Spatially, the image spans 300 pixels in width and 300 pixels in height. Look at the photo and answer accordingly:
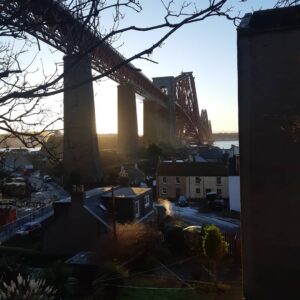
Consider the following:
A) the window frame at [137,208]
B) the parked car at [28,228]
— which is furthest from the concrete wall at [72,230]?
the parked car at [28,228]

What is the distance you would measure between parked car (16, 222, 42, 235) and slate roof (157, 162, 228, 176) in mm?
15041

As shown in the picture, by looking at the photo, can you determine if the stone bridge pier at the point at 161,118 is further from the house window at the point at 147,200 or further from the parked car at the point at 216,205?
the house window at the point at 147,200

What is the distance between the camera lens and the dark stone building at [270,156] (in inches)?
295

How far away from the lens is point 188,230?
18719 millimetres

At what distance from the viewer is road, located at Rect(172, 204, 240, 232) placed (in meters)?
23.2

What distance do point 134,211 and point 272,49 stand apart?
12.3 meters

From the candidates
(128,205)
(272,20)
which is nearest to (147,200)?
(128,205)

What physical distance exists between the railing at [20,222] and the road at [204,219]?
831cm

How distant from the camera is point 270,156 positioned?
25.1 feet

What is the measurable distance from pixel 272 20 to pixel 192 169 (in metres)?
27.6

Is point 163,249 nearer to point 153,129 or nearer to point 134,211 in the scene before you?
point 134,211

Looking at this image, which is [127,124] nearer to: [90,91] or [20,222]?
[90,91]

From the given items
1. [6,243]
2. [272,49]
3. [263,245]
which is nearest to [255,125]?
[272,49]

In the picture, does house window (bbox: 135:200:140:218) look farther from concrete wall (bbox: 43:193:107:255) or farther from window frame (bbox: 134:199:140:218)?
concrete wall (bbox: 43:193:107:255)
